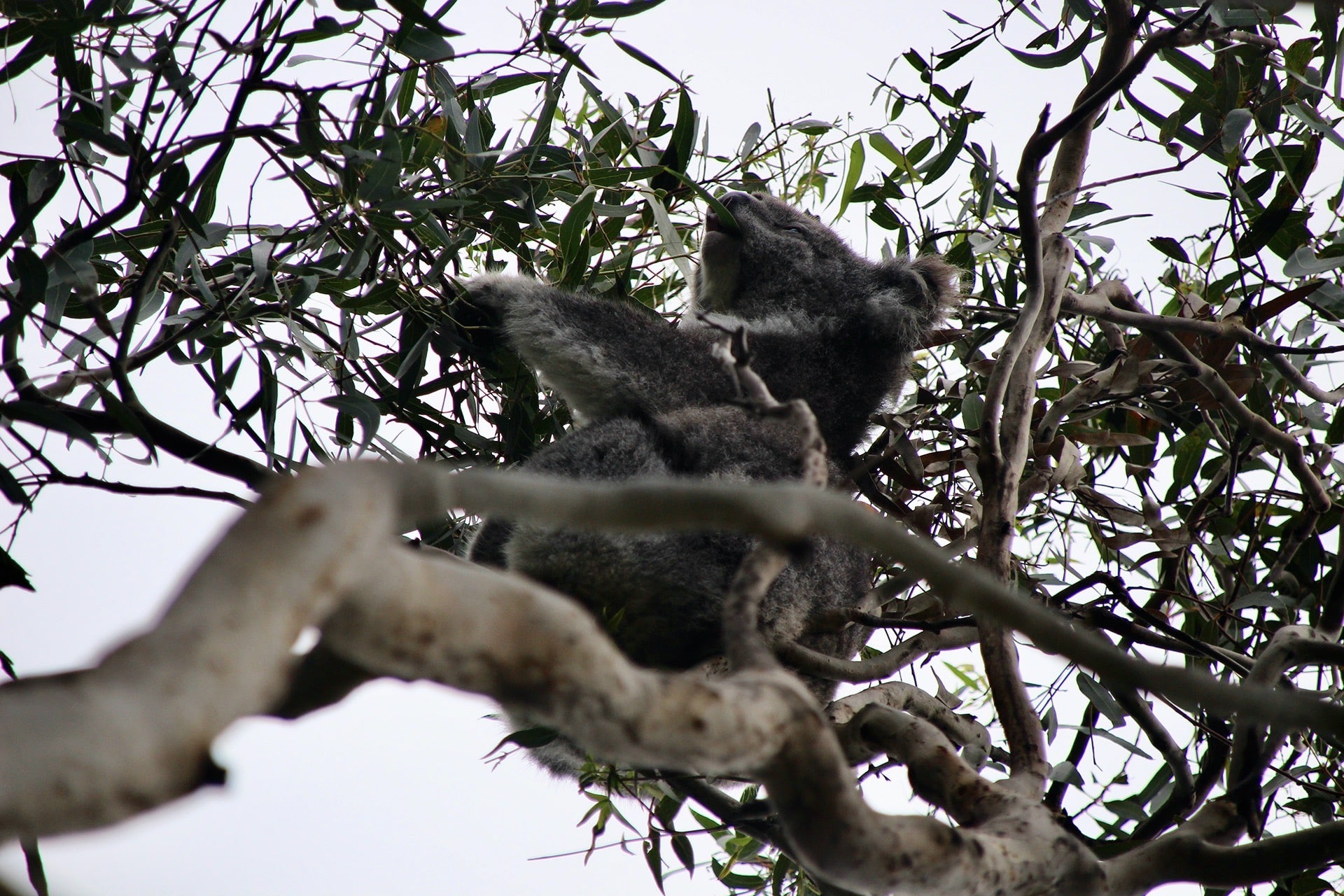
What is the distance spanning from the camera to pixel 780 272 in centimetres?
363

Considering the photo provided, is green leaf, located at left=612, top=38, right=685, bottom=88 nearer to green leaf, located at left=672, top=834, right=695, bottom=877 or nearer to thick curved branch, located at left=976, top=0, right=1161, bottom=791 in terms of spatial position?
thick curved branch, located at left=976, top=0, right=1161, bottom=791

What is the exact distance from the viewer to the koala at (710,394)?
2.32 metres

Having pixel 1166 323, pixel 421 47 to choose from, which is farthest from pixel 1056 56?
pixel 421 47

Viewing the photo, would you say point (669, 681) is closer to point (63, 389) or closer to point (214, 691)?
point (214, 691)

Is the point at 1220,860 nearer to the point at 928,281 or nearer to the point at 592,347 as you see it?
the point at 592,347

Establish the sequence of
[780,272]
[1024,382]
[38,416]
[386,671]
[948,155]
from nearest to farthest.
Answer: [386,671]
[38,416]
[1024,382]
[948,155]
[780,272]

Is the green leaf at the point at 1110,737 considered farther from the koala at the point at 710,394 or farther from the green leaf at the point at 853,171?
the green leaf at the point at 853,171

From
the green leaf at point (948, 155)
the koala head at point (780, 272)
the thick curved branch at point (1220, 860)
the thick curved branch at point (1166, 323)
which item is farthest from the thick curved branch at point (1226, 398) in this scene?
the koala head at point (780, 272)

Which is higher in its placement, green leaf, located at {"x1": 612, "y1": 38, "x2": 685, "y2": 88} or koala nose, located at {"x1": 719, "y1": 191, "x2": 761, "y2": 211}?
koala nose, located at {"x1": 719, "y1": 191, "x2": 761, "y2": 211}

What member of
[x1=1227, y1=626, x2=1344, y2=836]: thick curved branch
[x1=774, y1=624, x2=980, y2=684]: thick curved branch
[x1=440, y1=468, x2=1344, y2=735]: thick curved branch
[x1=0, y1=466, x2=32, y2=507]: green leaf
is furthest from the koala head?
[x1=440, y1=468, x2=1344, y2=735]: thick curved branch

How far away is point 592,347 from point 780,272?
1.15m

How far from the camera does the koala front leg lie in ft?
8.77

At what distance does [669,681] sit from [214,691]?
0.34 metres

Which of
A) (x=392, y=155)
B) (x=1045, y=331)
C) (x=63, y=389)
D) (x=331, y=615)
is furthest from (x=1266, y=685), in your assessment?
(x=63, y=389)
